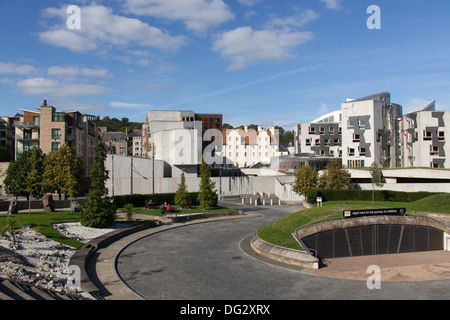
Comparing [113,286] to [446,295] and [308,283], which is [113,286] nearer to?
[308,283]

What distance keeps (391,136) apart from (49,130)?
6605 cm

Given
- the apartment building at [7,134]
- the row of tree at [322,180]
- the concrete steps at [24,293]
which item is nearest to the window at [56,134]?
the apartment building at [7,134]

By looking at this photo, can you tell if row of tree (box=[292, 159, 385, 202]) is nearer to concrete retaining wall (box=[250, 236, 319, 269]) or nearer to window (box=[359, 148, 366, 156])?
window (box=[359, 148, 366, 156])

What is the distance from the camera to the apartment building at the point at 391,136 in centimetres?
5947

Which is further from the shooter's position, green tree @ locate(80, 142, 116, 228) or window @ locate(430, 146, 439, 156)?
window @ locate(430, 146, 439, 156)

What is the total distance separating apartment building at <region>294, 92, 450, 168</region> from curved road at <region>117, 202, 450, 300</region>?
51449mm

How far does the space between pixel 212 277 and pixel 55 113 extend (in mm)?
57925

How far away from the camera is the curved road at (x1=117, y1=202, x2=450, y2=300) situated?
13227 millimetres

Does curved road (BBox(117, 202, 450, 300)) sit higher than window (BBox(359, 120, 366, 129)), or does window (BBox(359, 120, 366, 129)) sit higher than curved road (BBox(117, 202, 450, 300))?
window (BBox(359, 120, 366, 129))

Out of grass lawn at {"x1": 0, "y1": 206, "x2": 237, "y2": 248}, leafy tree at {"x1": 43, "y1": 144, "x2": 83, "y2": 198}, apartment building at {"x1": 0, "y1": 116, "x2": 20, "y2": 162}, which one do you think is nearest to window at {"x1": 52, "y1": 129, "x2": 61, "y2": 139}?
leafy tree at {"x1": 43, "y1": 144, "x2": 83, "y2": 198}

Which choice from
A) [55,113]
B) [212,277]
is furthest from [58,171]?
[212,277]

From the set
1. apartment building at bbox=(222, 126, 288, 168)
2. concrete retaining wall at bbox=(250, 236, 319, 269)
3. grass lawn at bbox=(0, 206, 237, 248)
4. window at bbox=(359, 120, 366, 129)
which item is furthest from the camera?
apartment building at bbox=(222, 126, 288, 168)

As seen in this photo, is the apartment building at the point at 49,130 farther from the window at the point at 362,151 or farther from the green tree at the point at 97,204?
the window at the point at 362,151

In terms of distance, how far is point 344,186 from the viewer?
45000mm
